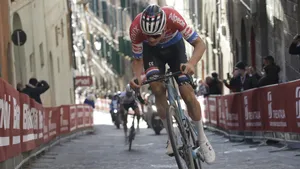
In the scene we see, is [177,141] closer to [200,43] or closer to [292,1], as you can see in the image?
[200,43]

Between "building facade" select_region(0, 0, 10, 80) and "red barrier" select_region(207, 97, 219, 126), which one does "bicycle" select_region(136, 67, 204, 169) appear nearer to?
"building facade" select_region(0, 0, 10, 80)

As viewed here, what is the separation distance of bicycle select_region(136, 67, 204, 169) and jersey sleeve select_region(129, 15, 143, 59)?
1.31 feet

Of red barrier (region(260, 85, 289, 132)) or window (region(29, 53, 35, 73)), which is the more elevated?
window (region(29, 53, 35, 73))

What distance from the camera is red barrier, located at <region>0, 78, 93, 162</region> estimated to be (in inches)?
483

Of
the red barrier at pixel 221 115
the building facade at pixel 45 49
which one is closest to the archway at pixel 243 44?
the building facade at pixel 45 49

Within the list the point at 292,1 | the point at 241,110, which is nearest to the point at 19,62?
the point at 292,1

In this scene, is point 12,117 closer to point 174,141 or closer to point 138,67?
point 138,67

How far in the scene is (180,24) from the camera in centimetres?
1020

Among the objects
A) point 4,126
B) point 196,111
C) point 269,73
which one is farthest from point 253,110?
point 196,111

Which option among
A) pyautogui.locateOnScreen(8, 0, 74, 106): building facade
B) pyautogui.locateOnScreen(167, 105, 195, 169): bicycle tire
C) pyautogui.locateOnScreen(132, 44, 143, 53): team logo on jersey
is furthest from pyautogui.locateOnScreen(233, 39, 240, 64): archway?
pyautogui.locateOnScreen(167, 105, 195, 169): bicycle tire

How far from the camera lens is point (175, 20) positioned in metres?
10.2

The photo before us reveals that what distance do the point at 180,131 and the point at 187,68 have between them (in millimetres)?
649

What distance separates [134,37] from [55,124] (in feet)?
50.4

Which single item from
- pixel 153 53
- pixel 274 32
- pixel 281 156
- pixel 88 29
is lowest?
pixel 281 156
